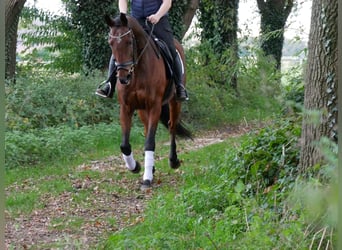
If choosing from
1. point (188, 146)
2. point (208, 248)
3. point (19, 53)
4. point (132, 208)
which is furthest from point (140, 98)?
point (19, 53)

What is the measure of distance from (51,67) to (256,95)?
8.10 m

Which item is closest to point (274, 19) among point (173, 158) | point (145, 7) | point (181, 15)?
point (181, 15)

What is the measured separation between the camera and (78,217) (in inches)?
303

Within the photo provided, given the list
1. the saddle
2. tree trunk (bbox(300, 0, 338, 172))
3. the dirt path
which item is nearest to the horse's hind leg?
the dirt path

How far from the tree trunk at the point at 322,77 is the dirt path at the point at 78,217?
2.25m

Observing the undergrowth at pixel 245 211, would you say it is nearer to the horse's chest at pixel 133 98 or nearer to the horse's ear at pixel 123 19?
the horse's chest at pixel 133 98

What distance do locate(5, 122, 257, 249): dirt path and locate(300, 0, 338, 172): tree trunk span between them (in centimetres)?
225

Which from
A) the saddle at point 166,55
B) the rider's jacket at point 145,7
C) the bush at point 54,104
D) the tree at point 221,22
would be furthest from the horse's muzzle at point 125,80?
the tree at point 221,22

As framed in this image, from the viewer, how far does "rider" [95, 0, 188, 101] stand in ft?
30.3

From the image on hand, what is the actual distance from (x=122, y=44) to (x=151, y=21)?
813 mm

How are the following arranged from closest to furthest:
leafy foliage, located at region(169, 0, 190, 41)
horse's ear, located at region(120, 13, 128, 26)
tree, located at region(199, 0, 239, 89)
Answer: horse's ear, located at region(120, 13, 128, 26), leafy foliage, located at region(169, 0, 190, 41), tree, located at region(199, 0, 239, 89)

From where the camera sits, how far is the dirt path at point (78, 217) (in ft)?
21.8

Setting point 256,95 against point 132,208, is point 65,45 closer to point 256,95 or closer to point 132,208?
point 256,95

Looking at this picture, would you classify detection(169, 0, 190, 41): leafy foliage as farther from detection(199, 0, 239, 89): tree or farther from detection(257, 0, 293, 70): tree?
detection(257, 0, 293, 70): tree
